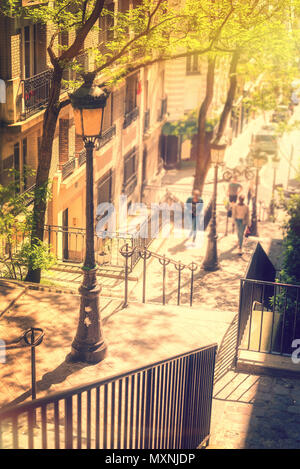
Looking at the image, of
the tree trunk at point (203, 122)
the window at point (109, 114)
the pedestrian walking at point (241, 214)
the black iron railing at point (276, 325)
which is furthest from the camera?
the window at point (109, 114)

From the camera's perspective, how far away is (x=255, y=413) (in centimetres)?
852

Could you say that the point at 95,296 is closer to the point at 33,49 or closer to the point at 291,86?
the point at 33,49

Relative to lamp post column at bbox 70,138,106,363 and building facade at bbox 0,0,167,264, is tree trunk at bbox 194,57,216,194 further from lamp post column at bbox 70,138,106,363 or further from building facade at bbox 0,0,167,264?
lamp post column at bbox 70,138,106,363

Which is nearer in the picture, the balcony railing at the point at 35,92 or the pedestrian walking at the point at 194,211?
the balcony railing at the point at 35,92

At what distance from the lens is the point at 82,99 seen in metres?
9.54

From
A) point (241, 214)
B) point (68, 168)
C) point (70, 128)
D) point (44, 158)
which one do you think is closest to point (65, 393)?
point (44, 158)

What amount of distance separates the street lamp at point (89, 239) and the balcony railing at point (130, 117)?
17.7 metres

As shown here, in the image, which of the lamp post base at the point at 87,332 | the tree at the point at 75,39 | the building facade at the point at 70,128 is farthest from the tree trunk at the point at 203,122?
the lamp post base at the point at 87,332

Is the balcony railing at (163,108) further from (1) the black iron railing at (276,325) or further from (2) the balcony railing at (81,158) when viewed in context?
(1) the black iron railing at (276,325)

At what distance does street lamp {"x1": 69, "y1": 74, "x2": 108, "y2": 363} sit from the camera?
9602mm

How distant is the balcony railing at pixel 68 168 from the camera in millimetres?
20344

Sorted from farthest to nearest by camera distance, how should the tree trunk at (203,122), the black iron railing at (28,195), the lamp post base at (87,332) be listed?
1. the tree trunk at (203,122)
2. the black iron railing at (28,195)
3. the lamp post base at (87,332)

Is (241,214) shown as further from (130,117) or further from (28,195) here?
(130,117)

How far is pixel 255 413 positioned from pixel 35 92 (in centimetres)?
1155
